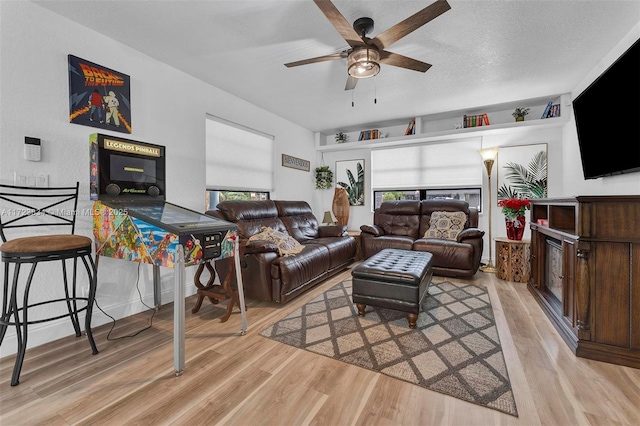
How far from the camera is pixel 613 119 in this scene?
87.4 inches

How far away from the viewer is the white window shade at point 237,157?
359 cm

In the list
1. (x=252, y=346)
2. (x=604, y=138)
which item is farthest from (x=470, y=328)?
(x=604, y=138)

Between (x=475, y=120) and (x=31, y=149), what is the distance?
5.30m

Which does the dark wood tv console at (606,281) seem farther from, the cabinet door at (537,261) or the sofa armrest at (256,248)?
the sofa armrest at (256,248)

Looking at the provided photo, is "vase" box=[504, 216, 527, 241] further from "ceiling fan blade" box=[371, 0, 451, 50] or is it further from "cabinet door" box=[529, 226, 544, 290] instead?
"ceiling fan blade" box=[371, 0, 451, 50]

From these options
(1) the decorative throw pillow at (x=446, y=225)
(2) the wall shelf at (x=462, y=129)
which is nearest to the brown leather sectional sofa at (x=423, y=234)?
(1) the decorative throw pillow at (x=446, y=225)

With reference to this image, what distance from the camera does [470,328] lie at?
2244 millimetres

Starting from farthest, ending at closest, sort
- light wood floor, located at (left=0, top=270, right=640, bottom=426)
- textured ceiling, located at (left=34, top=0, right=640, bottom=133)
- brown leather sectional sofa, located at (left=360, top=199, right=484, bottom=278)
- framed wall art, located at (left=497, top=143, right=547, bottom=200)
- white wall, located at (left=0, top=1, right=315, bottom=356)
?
1. framed wall art, located at (left=497, top=143, right=547, bottom=200)
2. brown leather sectional sofa, located at (left=360, top=199, right=484, bottom=278)
3. textured ceiling, located at (left=34, top=0, right=640, bottom=133)
4. white wall, located at (left=0, top=1, right=315, bottom=356)
5. light wood floor, located at (left=0, top=270, right=640, bottom=426)

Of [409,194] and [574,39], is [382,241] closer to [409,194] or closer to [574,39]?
[409,194]

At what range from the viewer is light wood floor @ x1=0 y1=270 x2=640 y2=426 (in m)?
1.32

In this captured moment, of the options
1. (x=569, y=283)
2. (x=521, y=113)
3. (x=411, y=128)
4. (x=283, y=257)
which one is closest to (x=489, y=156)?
(x=521, y=113)

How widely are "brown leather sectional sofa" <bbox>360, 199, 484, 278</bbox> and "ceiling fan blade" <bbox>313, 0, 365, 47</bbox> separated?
2.75m

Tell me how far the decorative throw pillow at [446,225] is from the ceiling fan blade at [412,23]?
115 inches

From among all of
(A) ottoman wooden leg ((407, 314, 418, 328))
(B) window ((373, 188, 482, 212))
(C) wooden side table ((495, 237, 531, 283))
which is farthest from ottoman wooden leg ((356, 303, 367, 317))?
(B) window ((373, 188, 482, 212))
